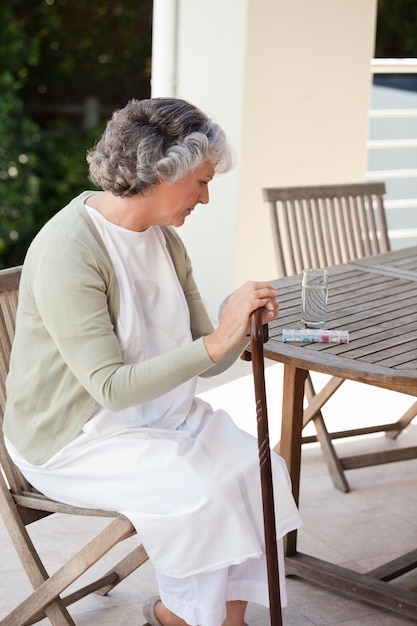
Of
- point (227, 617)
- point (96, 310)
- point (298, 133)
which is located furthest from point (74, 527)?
point (298, 133)

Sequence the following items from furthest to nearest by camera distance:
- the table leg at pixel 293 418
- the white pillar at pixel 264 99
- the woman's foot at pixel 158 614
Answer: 1. the white pillar at pixel 264 99
2. the table leg at pixel 293 418
3. the woman's foot at pixel 158 614

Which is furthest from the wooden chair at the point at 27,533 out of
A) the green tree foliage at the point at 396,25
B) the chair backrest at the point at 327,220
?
the green tree foliage at the point at 396,25

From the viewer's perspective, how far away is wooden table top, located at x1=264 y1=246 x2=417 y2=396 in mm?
2365

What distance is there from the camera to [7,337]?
2.55 meters

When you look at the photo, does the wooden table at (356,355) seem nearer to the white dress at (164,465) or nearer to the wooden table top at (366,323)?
the wooden table top at (366,323)

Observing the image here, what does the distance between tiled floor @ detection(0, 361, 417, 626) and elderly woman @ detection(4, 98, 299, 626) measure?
38 centimetres

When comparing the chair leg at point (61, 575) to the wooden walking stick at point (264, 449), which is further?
the chair leg at point (61, 575)

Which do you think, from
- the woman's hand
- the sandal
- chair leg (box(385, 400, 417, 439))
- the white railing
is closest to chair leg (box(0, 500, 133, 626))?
the sandal

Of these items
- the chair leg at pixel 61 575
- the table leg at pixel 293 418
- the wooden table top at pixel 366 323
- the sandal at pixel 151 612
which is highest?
the wooden table top at pixel 366 323

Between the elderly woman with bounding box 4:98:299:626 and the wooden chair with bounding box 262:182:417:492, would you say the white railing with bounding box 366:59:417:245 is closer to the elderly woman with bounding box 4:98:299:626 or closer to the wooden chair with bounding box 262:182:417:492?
the wooden chair with bounding box 262:182:417:492

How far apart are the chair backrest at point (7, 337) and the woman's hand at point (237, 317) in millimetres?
578

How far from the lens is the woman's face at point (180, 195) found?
7.70 ft

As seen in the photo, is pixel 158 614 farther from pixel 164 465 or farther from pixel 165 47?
pixel 165 47

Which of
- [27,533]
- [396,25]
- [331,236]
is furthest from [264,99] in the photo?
[396,25]
